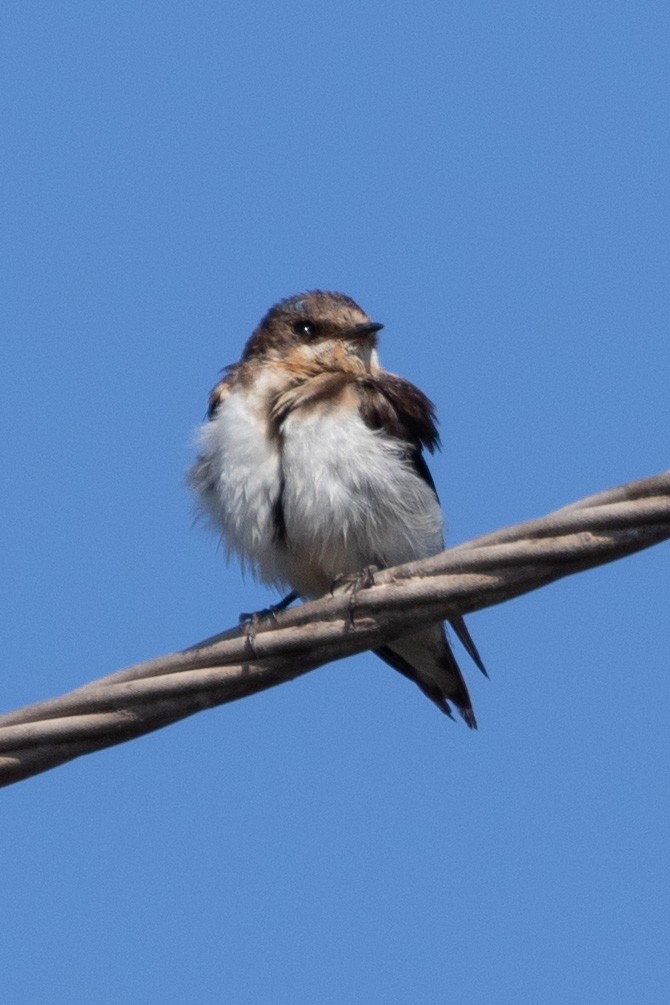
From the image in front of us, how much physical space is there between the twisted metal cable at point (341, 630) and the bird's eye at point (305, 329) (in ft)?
10.9

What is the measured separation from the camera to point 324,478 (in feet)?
21.7

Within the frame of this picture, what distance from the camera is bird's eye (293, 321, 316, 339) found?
25.5 ft

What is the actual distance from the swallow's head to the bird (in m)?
0.02

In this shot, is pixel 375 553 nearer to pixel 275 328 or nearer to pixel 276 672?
pixel 275 328

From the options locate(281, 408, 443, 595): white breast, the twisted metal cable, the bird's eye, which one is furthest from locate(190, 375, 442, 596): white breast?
the twisted metal cable

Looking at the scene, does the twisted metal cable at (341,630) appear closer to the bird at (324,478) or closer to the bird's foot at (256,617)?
the bird's foot at (256,617)

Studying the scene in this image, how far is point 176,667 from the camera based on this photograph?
14.1 feet

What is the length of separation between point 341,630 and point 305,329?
3.50 metres

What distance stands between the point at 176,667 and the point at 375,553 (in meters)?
2.56

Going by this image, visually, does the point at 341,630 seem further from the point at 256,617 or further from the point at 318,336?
the point at 318,336

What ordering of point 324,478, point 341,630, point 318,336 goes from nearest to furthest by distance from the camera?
point 341,630, point 324,478, point 318,336

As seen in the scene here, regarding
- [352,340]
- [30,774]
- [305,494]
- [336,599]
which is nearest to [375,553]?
[305,494]

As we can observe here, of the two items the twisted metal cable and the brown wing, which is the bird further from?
the twisted metal cable

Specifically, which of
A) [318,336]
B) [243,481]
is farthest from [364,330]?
[243,481]
